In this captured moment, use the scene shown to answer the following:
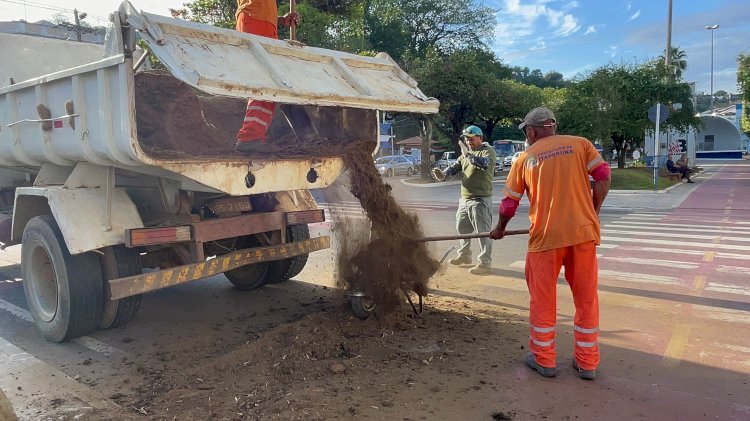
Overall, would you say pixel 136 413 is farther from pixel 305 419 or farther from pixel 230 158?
pixel 230 158

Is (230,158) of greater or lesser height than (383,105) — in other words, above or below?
below

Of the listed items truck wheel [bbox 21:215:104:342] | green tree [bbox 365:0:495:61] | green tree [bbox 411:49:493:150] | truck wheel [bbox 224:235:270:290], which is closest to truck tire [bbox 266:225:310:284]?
truck wheel [bbox 224:235:270:290]

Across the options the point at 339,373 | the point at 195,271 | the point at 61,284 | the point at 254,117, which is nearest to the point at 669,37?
the point at 254,117

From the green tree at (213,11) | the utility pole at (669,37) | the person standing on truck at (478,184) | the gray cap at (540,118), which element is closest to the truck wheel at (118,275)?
the gray cap at (540,118)

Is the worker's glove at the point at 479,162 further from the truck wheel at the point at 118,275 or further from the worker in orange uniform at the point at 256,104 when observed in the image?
the truck wheel at the point at 118,275

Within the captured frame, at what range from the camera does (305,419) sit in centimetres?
312

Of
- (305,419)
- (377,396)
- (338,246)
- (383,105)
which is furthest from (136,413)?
(383,105)

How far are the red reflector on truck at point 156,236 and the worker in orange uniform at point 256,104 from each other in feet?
2.76

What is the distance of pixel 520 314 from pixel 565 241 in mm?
1620

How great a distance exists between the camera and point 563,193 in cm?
373

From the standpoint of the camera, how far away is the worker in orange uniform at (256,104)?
461cm

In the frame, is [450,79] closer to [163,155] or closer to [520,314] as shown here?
[520,314]

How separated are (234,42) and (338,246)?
2.04m

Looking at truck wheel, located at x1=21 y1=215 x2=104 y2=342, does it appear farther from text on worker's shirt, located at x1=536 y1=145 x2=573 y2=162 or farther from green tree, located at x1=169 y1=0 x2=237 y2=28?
green tree, located at x1=169 y1=0 x2=237 y2=28
